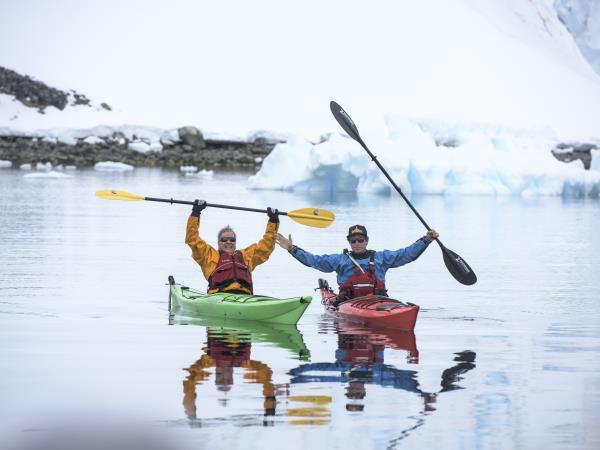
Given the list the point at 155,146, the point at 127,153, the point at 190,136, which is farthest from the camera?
the point at 190,136

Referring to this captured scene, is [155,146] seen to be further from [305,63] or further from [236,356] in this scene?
[236,356]

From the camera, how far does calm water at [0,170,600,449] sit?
540 centimetres

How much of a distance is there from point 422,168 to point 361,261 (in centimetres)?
1995

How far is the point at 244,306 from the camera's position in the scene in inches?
343

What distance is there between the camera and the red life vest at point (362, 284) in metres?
8.85

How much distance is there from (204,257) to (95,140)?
4560 centimetres

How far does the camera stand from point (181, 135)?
54.4 m

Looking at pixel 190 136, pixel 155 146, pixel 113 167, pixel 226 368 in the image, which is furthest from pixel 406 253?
pixel 190 136

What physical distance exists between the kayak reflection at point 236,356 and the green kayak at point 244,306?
61 mm

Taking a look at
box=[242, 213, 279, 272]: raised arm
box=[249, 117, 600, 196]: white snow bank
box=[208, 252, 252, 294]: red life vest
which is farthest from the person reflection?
box=[249, 117, 600, 196]: white snow bank

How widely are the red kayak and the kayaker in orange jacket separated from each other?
69cm

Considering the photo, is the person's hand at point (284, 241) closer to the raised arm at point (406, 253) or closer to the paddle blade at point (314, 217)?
the raised arm at point (406, 253)

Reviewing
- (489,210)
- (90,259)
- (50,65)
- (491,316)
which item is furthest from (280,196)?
(50,65)

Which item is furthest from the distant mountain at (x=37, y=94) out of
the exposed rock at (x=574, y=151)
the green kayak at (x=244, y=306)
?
the green kayak at (x=244, y=306)
